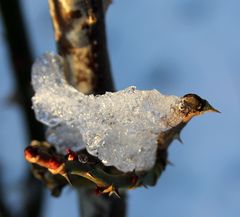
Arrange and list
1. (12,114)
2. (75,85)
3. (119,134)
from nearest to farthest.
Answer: (119,134), (75,85), (12,114)

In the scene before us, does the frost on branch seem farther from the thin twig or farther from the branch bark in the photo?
the thin twig

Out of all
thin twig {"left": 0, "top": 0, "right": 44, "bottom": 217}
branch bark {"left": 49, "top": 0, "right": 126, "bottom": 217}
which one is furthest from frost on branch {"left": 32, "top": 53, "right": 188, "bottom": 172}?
thin twig {"left": 0, "top": 0, "right": 44, "bottom": 217}

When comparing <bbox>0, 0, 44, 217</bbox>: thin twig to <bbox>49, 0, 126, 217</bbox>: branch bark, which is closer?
<bbox>49, 0, 126, 217</bbox>: branch bark

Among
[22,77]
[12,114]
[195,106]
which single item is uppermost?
[195,106]

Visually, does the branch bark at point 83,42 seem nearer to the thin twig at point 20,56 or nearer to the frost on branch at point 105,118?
the frost on branch at point 105,118

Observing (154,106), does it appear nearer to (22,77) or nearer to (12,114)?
(22,77)

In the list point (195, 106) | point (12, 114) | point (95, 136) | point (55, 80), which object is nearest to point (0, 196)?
point (55, 80)

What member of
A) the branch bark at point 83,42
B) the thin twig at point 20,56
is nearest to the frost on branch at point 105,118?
the branch bark at point 83,42
